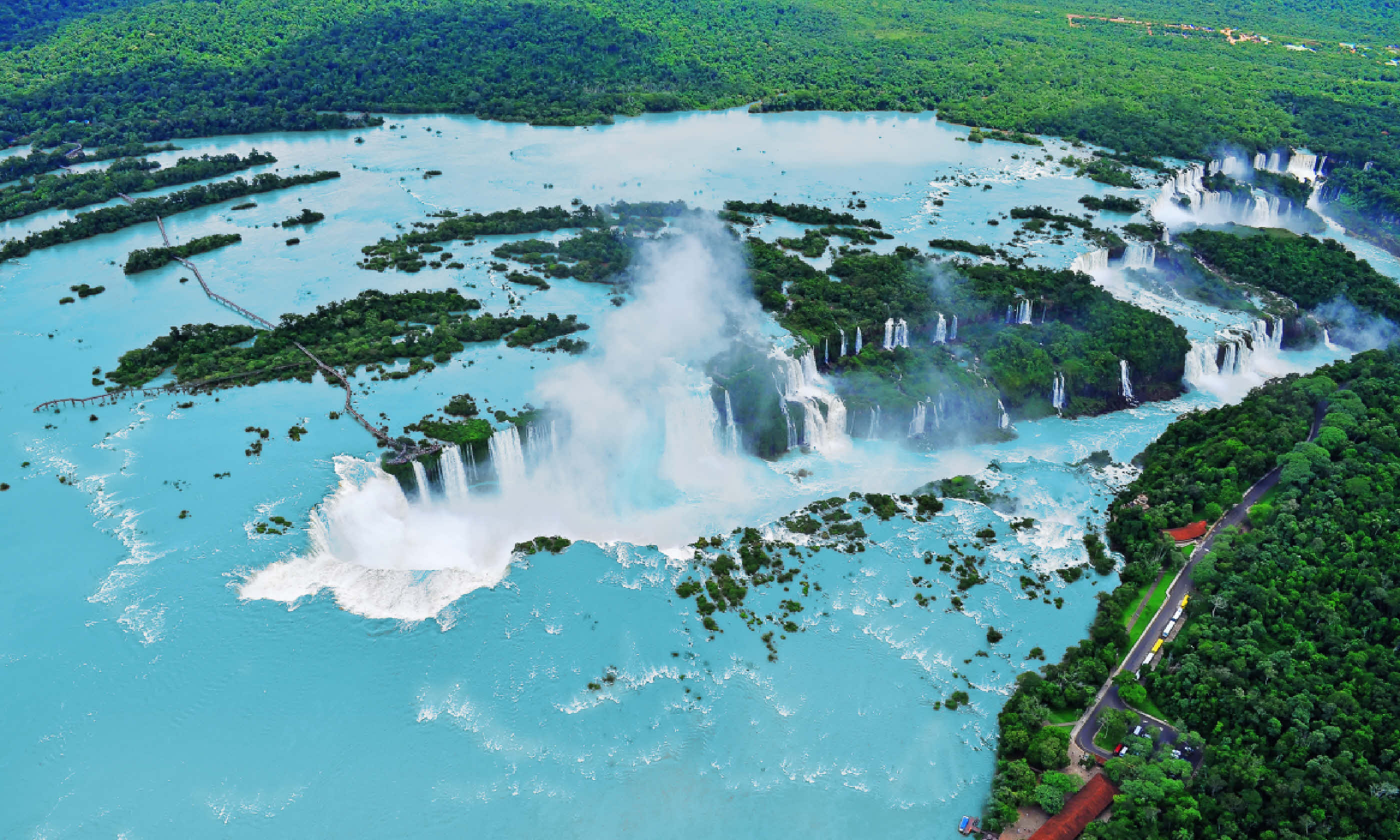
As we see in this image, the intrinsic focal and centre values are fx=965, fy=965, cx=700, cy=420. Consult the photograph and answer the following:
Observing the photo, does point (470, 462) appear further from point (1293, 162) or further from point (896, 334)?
point (1293, 162)

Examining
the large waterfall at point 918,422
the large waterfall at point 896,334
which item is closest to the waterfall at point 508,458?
the large waterfall at point 918,422

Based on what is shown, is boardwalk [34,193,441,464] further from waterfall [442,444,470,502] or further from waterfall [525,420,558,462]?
waterfall [525,420,558,462]

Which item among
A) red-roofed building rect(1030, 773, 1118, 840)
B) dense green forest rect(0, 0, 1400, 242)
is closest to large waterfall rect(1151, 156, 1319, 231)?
dense green forest rect(0, 0, 1400, 242)

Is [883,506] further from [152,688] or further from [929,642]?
[152,688]

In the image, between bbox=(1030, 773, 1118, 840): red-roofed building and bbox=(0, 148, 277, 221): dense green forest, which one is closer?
bbox=(1030, 773, 1118, 840): red-roofed building

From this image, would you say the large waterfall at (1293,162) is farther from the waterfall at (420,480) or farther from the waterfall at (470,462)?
the waterfall at (420,480)

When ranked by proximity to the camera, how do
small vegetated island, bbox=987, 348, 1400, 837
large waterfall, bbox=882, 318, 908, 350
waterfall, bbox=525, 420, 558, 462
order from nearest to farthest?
small vegetated island, bbox=987, 348, 1400, 837
waterfall, bbox=525, 420, 558, 462
large waterfall, bbox=882, 318, 908, 350
